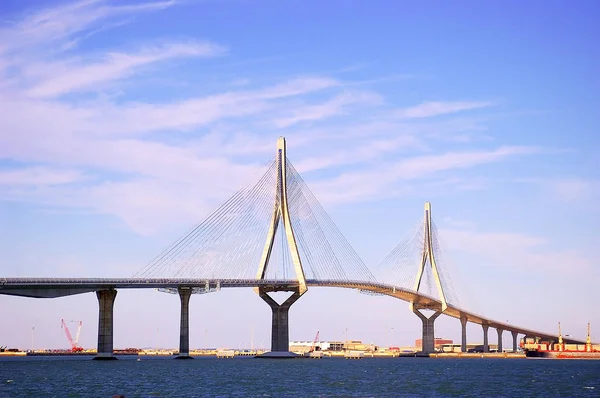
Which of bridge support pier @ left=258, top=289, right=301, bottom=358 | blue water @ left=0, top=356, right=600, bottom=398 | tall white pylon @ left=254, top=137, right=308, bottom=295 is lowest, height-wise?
blue water @ left=0, top=356, right=600, bottom=398

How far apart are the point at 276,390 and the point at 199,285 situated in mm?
62593

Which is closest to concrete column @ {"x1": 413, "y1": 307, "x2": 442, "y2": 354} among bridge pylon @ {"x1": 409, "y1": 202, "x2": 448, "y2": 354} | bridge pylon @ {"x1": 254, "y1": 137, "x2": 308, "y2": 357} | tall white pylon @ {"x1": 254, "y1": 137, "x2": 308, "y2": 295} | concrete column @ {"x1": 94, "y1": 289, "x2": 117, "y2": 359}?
bridge pylon @ {"x1": 409, "y1": 202, "x2": 448, "y2": 354}

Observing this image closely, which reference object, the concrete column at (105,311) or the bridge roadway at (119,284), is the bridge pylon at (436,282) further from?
the concrete column at (105,311)

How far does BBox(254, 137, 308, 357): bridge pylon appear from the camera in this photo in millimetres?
125688

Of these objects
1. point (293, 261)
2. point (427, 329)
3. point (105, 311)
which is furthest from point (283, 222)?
point (427, 329)

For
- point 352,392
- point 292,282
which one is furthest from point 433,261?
point 352,392

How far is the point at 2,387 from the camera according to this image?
73.2 m

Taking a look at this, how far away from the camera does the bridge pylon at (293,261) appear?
126 meters

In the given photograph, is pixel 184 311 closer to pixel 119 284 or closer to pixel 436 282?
pixel 119 284

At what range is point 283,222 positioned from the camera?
126125 millimetres

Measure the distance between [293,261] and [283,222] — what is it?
22.8 feet

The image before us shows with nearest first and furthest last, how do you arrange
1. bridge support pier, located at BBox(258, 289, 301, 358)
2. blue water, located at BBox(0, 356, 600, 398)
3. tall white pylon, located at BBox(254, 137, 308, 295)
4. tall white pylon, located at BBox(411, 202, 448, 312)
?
1. blue water, located at BBox(0, 356, 600, 398)
2. tall white pylon, located at BBox(254, 137, 308, 295)
3. bridge support pier, located at BBox(258, 289, 301, 358)
4. tall white pylon, located at BBox(411, 202, 448, 312)

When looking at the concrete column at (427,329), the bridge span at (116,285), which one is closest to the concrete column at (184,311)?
the bridge span at (116,285)

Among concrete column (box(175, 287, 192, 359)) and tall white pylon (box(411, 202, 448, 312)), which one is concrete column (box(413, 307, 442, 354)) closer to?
tall white pylon (box(411, 202, 448, 312))
